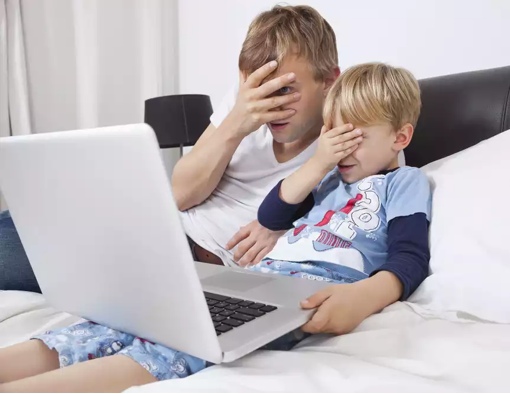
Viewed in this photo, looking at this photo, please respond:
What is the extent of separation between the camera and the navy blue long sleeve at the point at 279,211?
1.10m

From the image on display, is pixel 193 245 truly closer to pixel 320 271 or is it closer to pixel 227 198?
pixel 227 198

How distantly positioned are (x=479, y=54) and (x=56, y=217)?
4.00 ft

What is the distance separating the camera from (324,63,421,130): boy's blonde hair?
1019 mm

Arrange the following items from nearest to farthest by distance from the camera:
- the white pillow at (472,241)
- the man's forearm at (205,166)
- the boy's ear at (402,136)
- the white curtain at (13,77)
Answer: the white pillow at (472,241) < the boy's ear at (402,136) < the man's forearm at (205,166) < the white curtain at (13,77)

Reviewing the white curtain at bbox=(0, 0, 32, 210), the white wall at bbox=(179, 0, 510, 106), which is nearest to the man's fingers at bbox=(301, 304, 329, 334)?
the white wall at bbox=(179, 0, 510, 106)

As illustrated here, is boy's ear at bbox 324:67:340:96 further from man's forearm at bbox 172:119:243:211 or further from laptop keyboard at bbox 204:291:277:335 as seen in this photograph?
laptop keyboard at bbox 204:291:277:335

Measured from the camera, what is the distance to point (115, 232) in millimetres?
603

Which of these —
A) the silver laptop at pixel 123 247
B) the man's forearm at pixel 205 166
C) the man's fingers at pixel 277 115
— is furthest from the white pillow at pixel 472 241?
the man's forearm at pixel 205 166

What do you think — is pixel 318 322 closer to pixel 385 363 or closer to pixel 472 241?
pixel 385 363

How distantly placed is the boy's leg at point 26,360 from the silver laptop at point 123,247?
0.07m

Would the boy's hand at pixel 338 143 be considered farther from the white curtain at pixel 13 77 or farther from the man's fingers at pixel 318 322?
the white curtain at pixel 13 77

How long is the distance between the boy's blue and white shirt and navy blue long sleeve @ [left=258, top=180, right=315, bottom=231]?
0.29ft

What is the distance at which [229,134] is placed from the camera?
1.26 meters

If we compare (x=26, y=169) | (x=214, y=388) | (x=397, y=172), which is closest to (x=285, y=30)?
(x=397, y=172)
